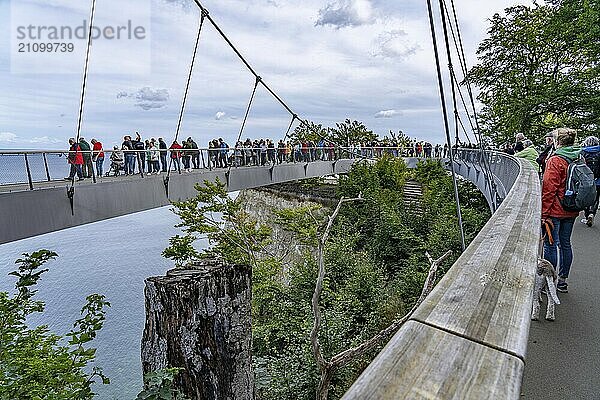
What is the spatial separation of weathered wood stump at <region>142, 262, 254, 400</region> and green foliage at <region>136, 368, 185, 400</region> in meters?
0.04

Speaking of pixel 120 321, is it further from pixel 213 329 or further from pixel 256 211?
pixel 256 211

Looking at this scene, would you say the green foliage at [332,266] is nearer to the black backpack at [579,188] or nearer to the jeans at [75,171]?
the jeans at [75,171]

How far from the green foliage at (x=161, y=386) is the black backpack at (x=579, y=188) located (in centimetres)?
315

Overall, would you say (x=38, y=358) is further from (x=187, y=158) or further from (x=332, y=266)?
(x=187, y=158)

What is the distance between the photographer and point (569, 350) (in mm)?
2732

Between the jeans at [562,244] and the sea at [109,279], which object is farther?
the sea at [109,279]

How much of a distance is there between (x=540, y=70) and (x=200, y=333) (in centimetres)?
2323

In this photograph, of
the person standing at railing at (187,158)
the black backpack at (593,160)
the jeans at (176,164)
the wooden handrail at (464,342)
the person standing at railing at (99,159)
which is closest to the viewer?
the wooden handrail at (464,342)

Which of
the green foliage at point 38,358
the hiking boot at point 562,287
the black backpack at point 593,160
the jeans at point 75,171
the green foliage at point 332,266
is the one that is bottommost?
the green foliage at point 332,266

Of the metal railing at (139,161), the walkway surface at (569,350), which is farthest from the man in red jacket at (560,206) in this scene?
the metal railing at (139,161)

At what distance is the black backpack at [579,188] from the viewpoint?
345cm

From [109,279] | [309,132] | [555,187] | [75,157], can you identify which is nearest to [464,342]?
[555,187]

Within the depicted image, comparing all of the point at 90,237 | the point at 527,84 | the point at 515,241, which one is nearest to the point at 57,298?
the point at 90,237

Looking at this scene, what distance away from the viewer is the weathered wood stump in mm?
1839
